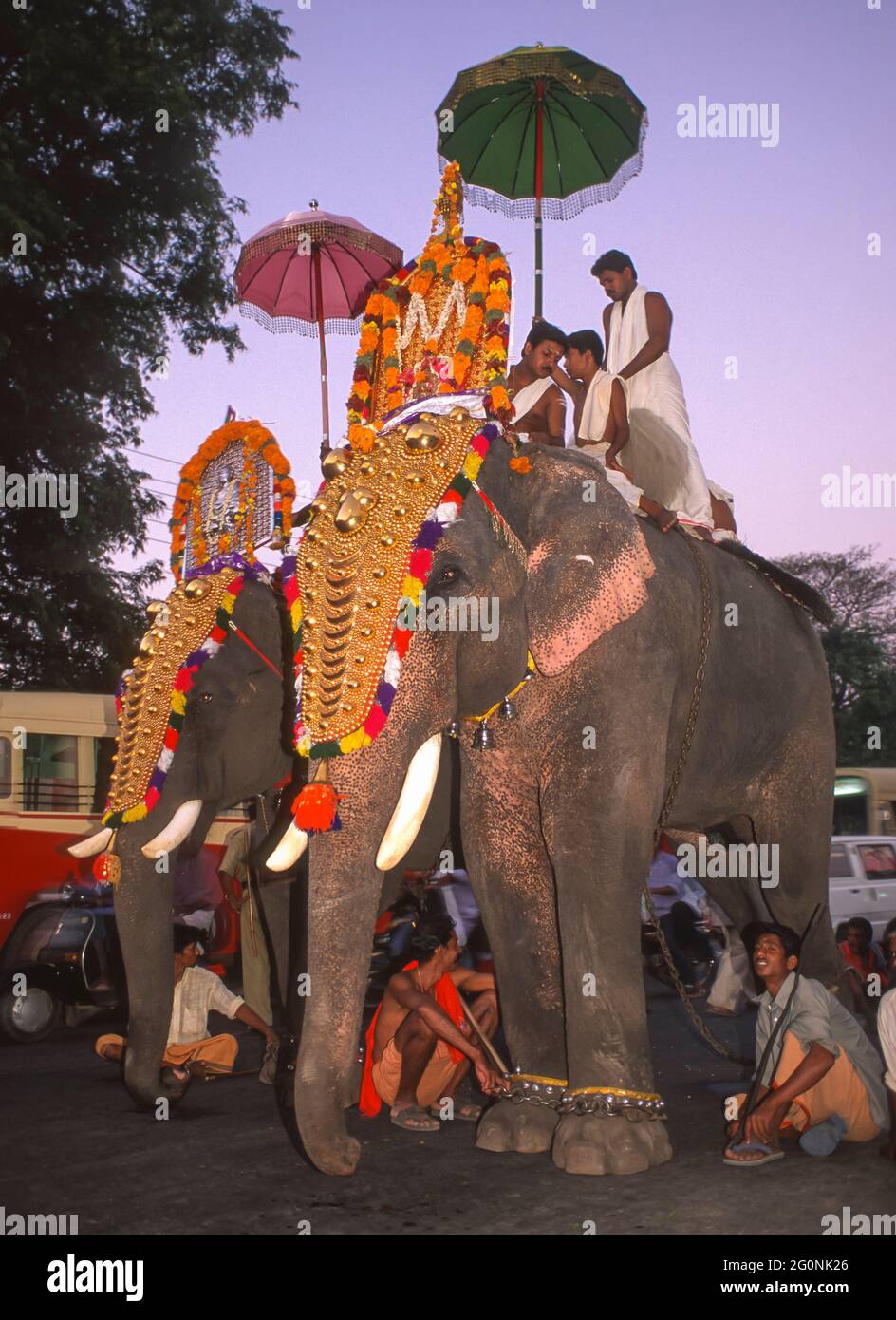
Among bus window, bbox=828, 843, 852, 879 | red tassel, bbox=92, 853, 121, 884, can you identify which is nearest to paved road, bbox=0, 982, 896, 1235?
red tassel, bbox=92, 853, 121, 884

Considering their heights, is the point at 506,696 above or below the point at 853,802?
above

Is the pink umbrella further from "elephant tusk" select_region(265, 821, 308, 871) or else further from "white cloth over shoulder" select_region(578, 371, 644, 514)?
"elephant tusk" select_region(265, 821, 308, 871)

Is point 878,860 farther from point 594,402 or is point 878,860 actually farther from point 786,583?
point 594,402

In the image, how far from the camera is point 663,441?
22.9 ft

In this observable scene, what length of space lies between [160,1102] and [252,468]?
3.80m

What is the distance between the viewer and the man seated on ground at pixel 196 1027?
25.5 feet

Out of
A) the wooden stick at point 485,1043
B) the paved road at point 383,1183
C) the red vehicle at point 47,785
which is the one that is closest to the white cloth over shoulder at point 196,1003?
the paved road at point 383,1183

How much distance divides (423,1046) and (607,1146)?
5.30ft

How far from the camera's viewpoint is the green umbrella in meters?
7.68

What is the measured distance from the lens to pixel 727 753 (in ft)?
21.6

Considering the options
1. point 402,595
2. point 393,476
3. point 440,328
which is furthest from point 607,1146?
point 440,328

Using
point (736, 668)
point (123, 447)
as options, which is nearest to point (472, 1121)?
point (736, 668)

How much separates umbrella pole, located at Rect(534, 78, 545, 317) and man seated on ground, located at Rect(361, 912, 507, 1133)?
11.8 feet

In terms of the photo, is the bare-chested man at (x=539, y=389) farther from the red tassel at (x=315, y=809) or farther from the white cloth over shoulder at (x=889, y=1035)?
the white cloth over shoulder at (x=889, y=1035)
